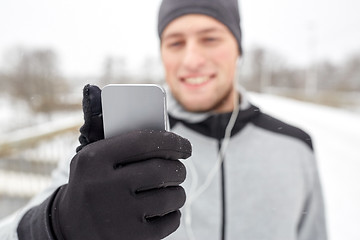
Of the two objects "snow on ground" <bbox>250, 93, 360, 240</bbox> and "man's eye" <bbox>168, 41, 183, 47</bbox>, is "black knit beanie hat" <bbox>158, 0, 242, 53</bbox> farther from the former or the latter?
"snow on ground" <bbox>250, 93, 360, 240</bbox>

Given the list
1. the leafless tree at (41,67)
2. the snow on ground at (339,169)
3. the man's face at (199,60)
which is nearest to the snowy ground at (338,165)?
the snow on ground at (339,169)

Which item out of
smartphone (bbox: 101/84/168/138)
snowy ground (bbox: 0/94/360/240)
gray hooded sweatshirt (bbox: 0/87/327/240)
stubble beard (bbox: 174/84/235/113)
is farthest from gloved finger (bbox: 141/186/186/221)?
snowy ground (bbox: 0/94/360/240)

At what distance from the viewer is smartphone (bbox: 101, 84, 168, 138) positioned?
1.72 feet

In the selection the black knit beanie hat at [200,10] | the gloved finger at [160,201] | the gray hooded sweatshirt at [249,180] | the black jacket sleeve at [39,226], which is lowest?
the gray hooded sweatshirt at [249,180]

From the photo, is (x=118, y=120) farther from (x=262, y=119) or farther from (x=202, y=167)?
(x=262, y=119)

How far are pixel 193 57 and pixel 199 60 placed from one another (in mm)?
29

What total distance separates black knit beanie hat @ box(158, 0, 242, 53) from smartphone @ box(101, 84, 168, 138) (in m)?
0.74

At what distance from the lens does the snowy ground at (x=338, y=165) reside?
7.59 ft

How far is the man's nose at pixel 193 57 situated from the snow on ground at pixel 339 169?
0.60 metres

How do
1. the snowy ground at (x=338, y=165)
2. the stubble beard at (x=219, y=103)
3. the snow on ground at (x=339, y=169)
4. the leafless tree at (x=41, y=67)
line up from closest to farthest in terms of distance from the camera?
the leafless tree at (x=41, y=67), the stubble beard at (x=219, y=103), the snowy ground at (x=338, y=165), the snow on ground at (x=339, y=169)

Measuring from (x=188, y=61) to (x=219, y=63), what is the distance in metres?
0.14

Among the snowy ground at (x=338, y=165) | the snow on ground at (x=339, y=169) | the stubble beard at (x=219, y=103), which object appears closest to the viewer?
the stubble beard at (x=219, y=103)

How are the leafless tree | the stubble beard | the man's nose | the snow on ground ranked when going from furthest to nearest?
the snow on ground → the stubble beard → the man's nose → the leafless tree

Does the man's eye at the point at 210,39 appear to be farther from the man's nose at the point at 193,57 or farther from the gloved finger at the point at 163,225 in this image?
the gloved finger at the point at 163,225
